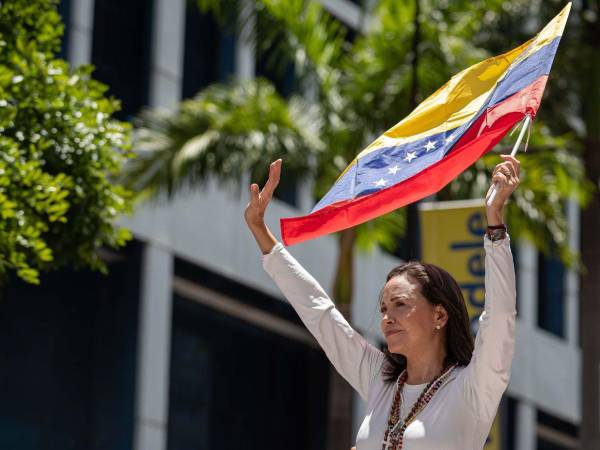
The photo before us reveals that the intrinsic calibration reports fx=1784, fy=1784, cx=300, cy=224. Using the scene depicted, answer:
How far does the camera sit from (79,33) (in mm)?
24688

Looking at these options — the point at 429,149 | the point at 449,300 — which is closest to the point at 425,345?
the point at 449,300

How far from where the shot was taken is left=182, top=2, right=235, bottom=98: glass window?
2875 centimetres

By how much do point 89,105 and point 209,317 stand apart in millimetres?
17241

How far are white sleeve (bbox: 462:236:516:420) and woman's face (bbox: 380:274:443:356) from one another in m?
0.30

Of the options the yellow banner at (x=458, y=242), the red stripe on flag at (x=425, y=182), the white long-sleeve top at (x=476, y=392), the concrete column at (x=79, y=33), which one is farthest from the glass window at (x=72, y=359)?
the white long-sleeve top at (x=476, y=392)

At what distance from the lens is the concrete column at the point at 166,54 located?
26620mm

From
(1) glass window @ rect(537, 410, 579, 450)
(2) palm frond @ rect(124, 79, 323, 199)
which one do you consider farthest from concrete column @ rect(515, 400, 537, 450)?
(2) palm frond @ rect(124, 79, 323, 199)

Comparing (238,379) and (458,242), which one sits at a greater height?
(238,379)

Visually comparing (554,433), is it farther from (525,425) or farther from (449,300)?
(449,300)

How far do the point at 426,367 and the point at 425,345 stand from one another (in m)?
0.08

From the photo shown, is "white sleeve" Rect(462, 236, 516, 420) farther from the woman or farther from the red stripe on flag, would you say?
the red stripe on flag

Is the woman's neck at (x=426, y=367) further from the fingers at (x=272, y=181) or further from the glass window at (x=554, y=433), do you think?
the glass window at (x=554, y=433)

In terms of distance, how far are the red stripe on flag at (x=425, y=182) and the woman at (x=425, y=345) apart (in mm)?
570

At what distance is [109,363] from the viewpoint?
2606cm
